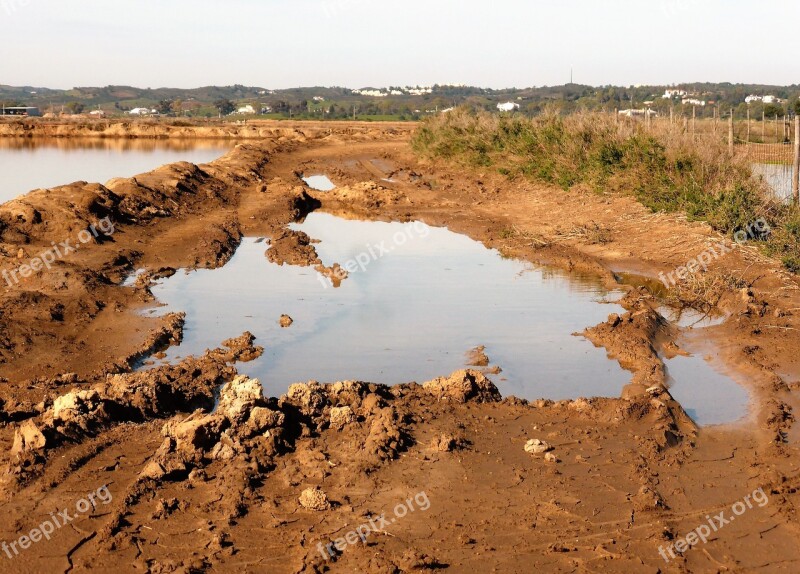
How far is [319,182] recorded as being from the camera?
1056 inches

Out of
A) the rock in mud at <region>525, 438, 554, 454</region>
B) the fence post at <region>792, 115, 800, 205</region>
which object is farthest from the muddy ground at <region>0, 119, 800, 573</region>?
the fence post at <region>792, 115, 800, 205</region>

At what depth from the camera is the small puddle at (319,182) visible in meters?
25.3

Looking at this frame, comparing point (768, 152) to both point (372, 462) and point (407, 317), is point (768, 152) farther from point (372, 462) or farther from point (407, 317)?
point (372, 462)

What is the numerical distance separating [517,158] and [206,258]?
1170cm

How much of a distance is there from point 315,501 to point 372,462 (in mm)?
702

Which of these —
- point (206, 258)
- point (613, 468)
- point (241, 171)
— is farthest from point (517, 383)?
point (241, 171)

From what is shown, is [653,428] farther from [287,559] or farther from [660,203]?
[660,203]

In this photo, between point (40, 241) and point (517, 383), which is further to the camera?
point (40, 241)

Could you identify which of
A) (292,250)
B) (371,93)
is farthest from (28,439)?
(371,93)

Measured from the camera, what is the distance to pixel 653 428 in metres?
6.73

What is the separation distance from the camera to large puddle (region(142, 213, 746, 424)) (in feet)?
27.5

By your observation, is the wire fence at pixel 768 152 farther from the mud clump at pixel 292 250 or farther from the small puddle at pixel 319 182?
the small puddle at pixel 319 182

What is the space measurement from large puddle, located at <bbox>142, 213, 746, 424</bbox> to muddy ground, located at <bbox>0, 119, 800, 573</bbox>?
0.45 metres

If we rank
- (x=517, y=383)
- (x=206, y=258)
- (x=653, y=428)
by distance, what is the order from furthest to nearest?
(x=206, y=258) < (x=517, y=383) < (x=653, y=428)
